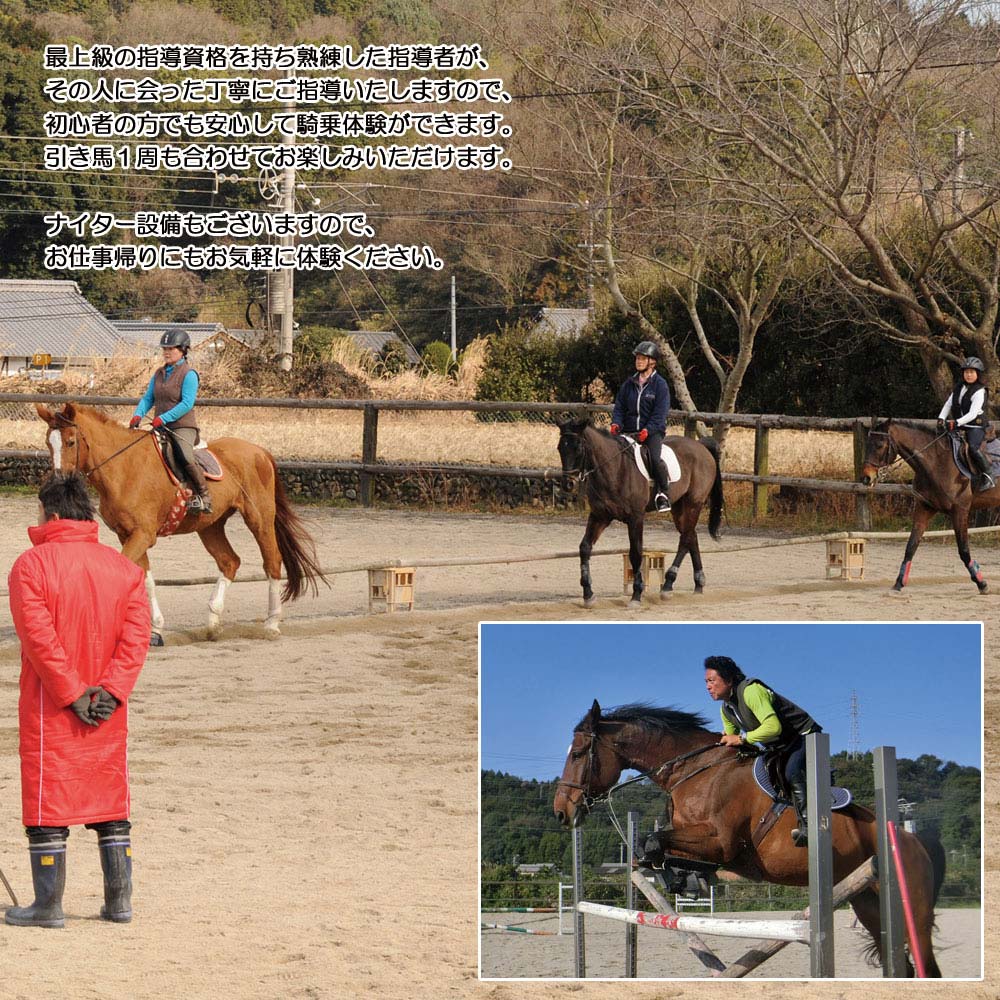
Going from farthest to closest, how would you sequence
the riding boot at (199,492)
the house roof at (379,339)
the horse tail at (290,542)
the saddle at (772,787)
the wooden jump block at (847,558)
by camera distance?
the house roof at (379,339)
the wooden jump block at (847,558)
the horse tail at (290,542)
the riding boot at (199,492)
the saddle at (772,787)

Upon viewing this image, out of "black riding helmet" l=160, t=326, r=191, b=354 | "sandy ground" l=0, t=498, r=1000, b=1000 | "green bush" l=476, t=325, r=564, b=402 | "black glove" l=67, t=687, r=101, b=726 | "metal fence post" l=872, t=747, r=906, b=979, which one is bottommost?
"sandy ground" l=0, t=498, r=1000, b=1000

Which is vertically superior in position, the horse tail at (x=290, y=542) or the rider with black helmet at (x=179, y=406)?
the rider with black helmet at (x=179, y=406)

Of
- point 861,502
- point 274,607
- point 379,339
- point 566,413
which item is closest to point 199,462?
point 274,607

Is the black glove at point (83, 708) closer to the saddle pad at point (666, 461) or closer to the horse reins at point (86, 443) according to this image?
the horse reins at point (86, 443)

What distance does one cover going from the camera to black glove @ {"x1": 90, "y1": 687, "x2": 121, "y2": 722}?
14.1 feet

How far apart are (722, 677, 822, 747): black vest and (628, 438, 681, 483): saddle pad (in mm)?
9580

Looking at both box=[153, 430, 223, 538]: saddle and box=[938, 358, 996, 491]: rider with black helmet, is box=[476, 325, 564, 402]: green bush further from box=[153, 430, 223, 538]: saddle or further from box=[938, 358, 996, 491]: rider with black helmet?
box=[153, 430, 223, 538]: saddle

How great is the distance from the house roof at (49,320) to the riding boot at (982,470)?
36.1 m

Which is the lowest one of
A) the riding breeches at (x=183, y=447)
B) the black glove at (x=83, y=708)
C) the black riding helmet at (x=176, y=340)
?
the black glove at (x=83, y=708)

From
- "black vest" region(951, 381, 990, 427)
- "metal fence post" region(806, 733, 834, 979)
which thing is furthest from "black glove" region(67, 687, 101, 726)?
"black vest" region(951, 381, 990, 427)

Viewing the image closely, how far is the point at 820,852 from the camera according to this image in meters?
2.18

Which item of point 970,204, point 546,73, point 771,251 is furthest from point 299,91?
point 970,204

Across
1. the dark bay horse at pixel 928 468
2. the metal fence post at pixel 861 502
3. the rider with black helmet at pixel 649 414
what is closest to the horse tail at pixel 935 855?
the rider with black helmet at pixel 649 414

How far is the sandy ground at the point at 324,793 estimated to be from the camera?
4.10 metres
